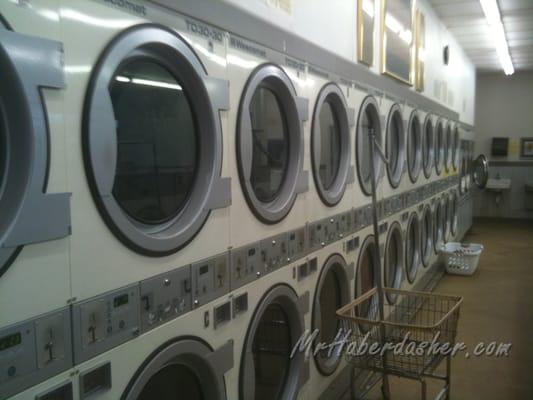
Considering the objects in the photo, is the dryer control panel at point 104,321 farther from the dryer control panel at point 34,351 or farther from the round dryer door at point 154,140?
the round dryer door at point 154,140

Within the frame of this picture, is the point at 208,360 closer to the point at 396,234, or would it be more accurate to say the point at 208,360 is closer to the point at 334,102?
the point at 334,102

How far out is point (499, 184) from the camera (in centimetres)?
1219

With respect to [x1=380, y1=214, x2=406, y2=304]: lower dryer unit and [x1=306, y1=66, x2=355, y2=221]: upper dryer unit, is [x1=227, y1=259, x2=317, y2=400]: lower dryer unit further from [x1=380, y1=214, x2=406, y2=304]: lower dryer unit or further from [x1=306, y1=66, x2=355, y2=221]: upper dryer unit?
[x1=380, y1=214, x2=406, y2=304]: lower dryer unit

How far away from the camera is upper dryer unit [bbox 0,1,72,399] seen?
3.78 ft

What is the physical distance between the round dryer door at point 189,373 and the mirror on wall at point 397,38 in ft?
10.5

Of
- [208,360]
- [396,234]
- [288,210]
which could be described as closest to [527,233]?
[396,234]

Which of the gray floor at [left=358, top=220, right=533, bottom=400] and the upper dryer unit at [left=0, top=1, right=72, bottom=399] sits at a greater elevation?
the upper dryer unit at [left=0, top=1, right=72, bottom=399]

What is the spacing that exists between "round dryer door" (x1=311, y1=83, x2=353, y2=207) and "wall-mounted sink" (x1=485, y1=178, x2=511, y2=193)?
32.9 ft

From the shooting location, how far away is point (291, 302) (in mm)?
2713

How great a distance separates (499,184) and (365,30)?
32.7 feet

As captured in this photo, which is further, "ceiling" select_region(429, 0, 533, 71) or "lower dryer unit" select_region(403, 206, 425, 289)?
"ceiling" select_region(429, 0, 533, 71)

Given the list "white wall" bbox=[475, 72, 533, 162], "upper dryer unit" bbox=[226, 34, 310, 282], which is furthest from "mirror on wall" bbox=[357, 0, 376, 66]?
"white wall" bbox=[475, 72, 533, 162]

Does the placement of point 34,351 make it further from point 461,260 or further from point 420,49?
point 461,260

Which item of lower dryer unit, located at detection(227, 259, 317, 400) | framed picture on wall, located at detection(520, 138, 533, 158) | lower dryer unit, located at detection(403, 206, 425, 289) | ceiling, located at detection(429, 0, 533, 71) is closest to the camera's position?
lower dryer unit, located at detection(227, 259, 317, 400)
